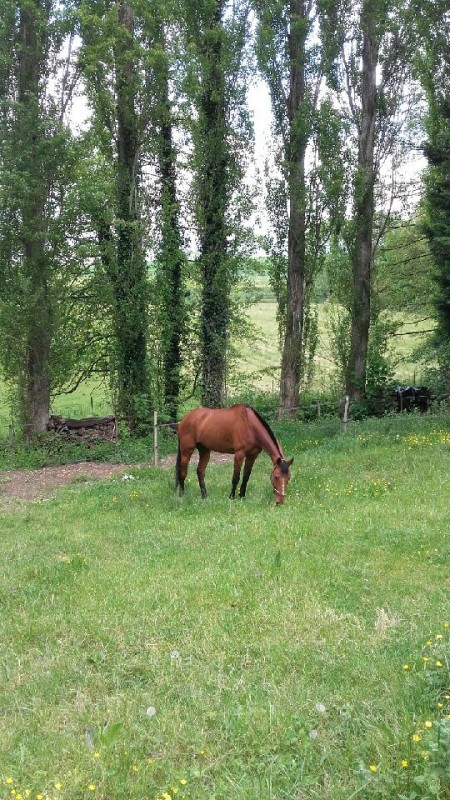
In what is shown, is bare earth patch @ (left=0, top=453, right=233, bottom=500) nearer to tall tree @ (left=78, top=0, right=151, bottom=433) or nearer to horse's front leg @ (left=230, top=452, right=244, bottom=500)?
tall tree @ (left=78, top=0, right=151, bottom=433)

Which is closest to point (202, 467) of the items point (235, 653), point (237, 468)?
point (237, 468)

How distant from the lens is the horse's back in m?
11.1

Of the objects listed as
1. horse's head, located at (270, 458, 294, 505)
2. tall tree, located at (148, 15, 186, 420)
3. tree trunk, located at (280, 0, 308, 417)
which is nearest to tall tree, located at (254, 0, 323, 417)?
tree trunk, located at (280, 0, 308, 417)

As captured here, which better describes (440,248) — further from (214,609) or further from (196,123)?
(214,609)

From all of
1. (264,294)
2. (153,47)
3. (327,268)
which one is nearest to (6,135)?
(153,47)

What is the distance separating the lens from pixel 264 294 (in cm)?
2153

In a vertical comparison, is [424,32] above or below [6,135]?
above

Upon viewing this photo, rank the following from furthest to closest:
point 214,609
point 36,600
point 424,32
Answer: point 424,32
point 36,600
point 214,609

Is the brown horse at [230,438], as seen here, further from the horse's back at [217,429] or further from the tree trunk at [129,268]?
the tree trunk at [129,268]

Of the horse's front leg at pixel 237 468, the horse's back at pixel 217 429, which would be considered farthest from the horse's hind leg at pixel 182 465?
the horse's front leg at pixel 237 468

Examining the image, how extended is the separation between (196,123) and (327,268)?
21.1 ft

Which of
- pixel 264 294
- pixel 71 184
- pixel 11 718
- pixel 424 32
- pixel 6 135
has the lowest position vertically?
pixel 11 718

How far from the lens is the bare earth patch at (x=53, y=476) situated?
14.4 m

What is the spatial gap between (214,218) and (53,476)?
9.98m
